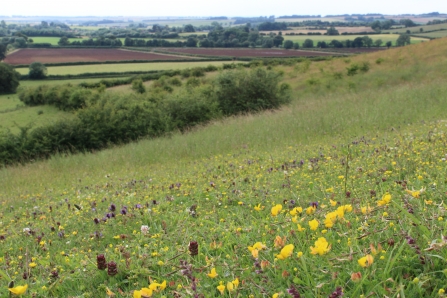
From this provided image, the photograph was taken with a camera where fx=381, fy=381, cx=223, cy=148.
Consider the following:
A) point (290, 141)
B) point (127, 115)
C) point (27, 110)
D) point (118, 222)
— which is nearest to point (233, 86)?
point (127, 115)

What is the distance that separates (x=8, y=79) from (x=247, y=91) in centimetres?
5048

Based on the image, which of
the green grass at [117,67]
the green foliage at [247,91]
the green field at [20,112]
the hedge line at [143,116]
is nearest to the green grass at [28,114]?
the green field at [20,112]

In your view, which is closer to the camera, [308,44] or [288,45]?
[308,44]

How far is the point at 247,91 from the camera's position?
2478cm

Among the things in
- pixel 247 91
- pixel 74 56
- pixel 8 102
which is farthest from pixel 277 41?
pixel 247 91

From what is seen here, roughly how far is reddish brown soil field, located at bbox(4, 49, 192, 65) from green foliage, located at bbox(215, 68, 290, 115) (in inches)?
2042

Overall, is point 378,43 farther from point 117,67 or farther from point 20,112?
point 20,112

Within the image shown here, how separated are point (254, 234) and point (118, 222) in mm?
1880

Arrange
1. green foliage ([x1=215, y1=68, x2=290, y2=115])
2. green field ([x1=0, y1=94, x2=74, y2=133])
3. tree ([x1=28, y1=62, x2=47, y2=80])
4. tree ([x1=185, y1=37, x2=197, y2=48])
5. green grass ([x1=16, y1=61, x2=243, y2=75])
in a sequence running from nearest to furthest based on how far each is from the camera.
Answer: green foliage ([x1=215, y1=68, x2=290, y2=115])
green field ([x1=0, y1=94, x2=74, y2=133])
tree ([x1=28, y1=62, x2=47, y2=80])
green grass ([x1=16, y1=61, x2=243, y2=75])
tree ([x1=185, y1=37, x2=197, y2=48])

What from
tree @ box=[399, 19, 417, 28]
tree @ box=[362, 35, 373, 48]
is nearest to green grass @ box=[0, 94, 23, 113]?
tree @ box=[362, 35, 373, 48]

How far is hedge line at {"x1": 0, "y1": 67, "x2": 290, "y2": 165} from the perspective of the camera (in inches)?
822

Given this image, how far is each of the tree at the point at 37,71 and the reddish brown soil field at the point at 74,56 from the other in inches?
327

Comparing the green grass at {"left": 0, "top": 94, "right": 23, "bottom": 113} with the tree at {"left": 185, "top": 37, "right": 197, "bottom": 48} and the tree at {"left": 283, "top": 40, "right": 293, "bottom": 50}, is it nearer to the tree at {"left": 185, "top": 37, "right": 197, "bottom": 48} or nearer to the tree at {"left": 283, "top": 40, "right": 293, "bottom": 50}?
the tree at {"left": 185, "top": 37, "right": 197, "bottom": 48}

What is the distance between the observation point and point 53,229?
433cm
